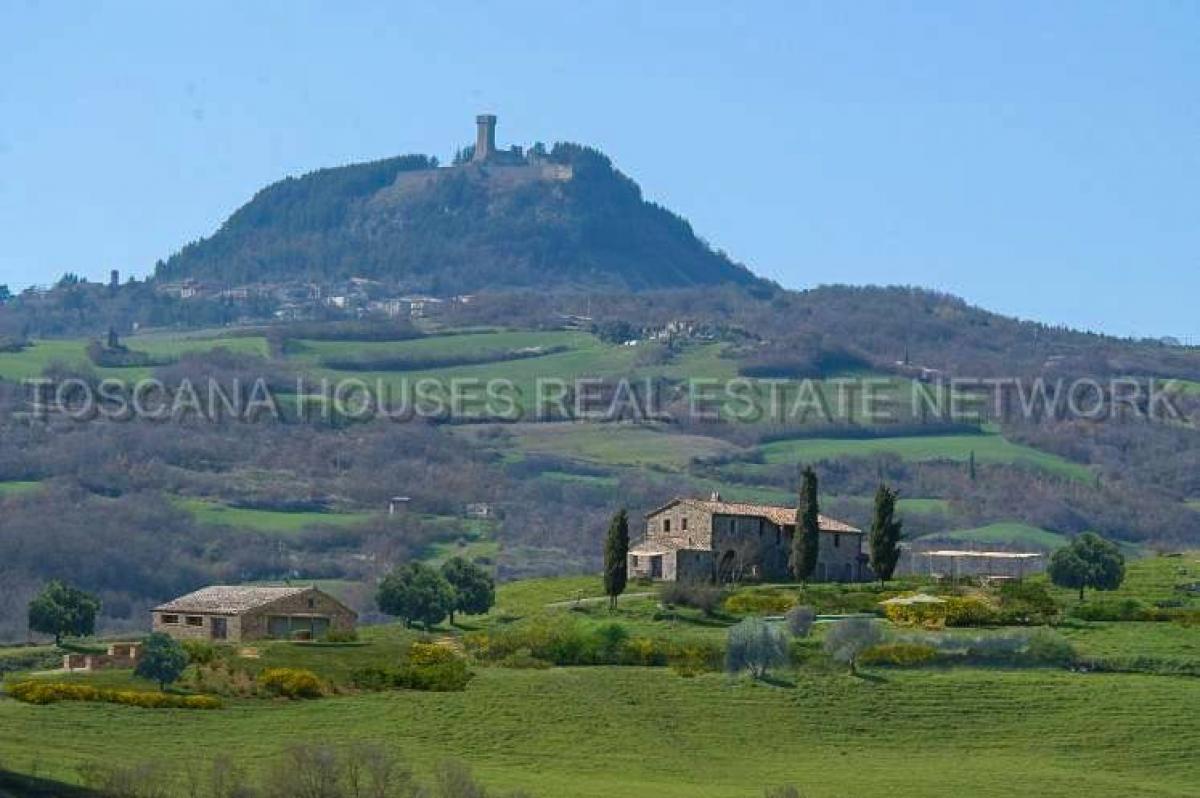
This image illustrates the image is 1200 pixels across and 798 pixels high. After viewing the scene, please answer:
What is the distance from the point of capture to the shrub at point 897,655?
88.9 metres

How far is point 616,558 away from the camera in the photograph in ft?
330

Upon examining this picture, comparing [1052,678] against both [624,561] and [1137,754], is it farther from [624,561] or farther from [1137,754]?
[624,561]

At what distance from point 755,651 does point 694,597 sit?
1242cm

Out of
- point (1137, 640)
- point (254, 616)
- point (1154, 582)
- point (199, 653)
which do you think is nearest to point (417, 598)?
point (254, 616)

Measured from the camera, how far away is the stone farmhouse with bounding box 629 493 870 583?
109m

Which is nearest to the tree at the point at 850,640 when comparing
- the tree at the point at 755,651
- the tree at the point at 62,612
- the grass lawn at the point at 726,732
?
the grass lawn at the point at 726,732

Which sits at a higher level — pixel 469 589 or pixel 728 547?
pixel 728 547

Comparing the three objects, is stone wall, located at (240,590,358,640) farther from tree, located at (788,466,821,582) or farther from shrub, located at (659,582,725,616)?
tree, located at (788,466,821,582)

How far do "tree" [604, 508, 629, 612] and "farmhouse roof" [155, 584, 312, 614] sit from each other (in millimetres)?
10573

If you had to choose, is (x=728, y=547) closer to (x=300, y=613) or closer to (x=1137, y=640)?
(x=300, y=613)

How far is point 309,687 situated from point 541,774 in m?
10.5

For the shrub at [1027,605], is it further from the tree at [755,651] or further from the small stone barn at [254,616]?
the small stone barn at [254,616]

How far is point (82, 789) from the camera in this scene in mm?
63031

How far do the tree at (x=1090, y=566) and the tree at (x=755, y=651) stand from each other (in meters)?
19.8
